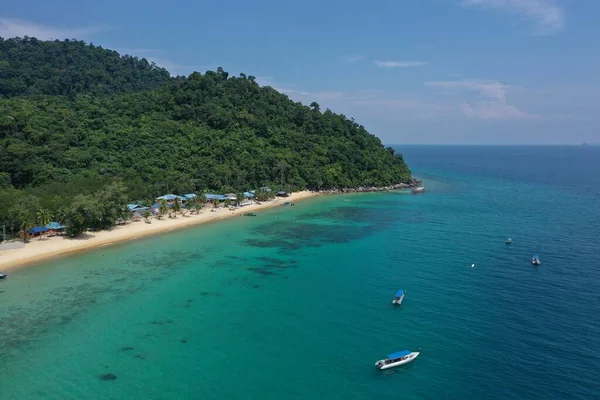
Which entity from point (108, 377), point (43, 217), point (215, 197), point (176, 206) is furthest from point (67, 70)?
point (108, 377)

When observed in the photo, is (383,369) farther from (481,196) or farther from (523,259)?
(481,196)

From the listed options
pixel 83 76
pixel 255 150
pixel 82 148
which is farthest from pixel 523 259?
pixel 83 76

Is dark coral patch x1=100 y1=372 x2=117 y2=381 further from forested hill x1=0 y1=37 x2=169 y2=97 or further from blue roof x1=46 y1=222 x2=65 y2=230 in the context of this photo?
forested hill x1=0 y1=37 x2=169 y2=97

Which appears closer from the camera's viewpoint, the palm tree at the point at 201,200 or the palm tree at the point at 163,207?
the palm tree at the point at 163,207

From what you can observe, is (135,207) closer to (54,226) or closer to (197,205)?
(197,205)

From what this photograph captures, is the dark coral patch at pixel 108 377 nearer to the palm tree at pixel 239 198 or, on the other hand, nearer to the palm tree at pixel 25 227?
the palm tree at pixel 25 227

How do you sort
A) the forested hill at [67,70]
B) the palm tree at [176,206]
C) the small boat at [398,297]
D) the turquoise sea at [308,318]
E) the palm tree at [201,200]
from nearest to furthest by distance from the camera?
the turquoise sea at [308,318], the small boat at [398,297], the palm tree at [176,206], the palm tree at [201,200], the forested hill at [67,70]

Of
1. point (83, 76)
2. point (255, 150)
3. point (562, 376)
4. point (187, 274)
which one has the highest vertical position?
point (83, 76)

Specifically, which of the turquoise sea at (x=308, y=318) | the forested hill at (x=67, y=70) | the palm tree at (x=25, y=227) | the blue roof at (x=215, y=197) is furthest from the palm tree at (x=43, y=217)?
the forested hill at (x=67, y=70)
